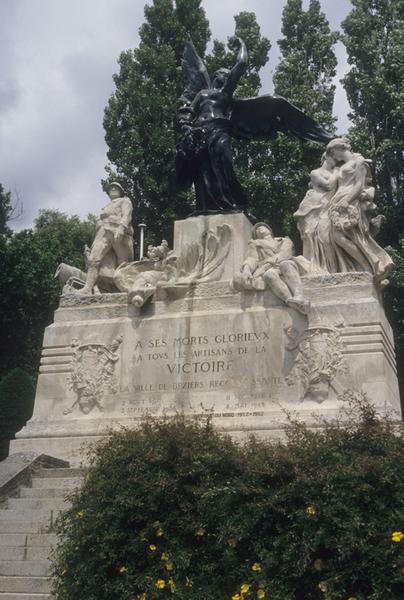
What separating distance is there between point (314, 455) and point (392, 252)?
51.3 feet

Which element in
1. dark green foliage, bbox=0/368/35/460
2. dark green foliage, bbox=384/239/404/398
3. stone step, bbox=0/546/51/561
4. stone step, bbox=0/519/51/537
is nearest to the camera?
stone step, bbox=0/546/51/561

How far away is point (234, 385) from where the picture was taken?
1332 cm

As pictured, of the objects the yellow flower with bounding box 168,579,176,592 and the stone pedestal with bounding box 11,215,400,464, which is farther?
the stone pedestal with bounding box 11,215,400,464

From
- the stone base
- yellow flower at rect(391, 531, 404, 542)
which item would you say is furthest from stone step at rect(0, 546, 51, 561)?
yellow flower at rect(391, 531, 404, 542)

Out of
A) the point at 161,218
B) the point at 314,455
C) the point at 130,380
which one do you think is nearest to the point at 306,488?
the point at 314,455

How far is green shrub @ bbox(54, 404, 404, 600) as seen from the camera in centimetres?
718

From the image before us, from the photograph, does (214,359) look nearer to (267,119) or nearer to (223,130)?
(223,130)

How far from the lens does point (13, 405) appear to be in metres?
19.9

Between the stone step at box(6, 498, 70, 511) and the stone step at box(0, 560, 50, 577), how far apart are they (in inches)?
46.7

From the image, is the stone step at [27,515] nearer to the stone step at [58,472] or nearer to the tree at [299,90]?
the stone step at [58,472]

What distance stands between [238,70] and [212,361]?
20.4 feet

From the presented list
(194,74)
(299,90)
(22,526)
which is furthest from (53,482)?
(299,90)

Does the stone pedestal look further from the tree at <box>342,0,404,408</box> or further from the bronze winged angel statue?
the tree at <box>342,0,404,408</box>

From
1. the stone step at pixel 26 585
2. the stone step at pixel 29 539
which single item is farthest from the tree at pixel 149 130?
the stone step at pixel 26 585
